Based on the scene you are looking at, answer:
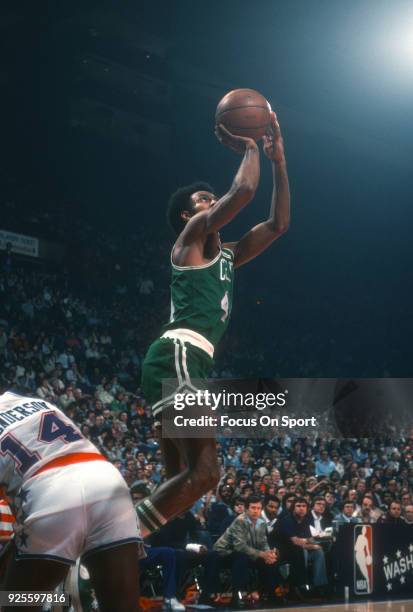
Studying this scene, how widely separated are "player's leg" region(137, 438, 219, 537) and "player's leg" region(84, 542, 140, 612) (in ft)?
3.19

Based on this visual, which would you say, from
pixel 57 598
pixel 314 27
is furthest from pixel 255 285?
pixel 57 598

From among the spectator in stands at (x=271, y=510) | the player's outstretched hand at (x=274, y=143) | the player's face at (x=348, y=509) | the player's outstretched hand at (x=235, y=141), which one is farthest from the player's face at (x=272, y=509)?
→ the player's outstretched hand at (x=235, y=141)

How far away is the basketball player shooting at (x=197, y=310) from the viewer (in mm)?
3857

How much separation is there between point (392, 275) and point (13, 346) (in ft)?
47.5

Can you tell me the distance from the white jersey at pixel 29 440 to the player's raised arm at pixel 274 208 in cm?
208

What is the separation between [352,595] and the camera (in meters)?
9.80

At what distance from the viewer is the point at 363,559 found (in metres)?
9.99

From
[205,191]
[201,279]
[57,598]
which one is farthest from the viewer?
[205,191]

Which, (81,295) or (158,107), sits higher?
(158,107)

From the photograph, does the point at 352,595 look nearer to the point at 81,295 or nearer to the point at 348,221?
the point at 81,295

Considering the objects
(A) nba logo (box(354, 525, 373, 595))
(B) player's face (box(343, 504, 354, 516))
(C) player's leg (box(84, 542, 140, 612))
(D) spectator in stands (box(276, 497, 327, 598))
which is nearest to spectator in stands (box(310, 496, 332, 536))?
(D) spectator in stands (box(276, 497, 327, 598))

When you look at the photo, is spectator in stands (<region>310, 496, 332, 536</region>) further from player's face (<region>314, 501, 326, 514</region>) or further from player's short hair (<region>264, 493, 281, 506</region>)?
player's short hair (<region>264, 493, 281, 506</region>)

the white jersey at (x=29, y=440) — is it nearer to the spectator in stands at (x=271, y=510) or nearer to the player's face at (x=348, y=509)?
the spectator in stands at (x=271, y=510)

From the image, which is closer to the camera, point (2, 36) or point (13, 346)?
point (13, 346)
